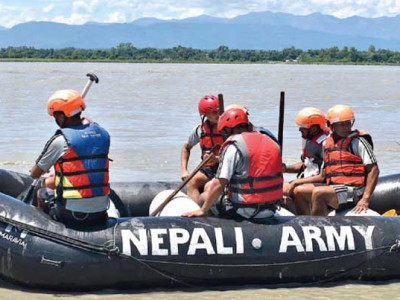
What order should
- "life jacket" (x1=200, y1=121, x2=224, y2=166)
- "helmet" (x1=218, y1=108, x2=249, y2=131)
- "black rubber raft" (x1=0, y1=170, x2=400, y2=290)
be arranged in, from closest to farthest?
"black rubber raft" (x1=0, y1=170, x2=400, y2=290)
"helmet" (x1=218, y1=108, x2=249, y2=131)
"life jacket" (x1=200, y1=121, x2=224, y2=166)

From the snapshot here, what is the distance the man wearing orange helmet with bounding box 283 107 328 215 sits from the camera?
757cm

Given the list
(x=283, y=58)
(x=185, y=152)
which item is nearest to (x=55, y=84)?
(x=185, y=152)

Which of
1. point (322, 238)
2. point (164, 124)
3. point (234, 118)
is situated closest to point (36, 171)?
point (234, 118)

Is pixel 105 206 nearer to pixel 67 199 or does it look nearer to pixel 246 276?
pixel 67 199

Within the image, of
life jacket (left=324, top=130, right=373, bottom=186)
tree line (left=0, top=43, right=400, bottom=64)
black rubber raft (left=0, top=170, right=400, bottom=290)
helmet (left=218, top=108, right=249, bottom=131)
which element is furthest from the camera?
tree line (left=0, top=43, right=400, bottom=64)

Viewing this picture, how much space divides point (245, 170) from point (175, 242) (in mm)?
751

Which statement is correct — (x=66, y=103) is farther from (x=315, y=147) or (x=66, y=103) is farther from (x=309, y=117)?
(x=315, y=147)

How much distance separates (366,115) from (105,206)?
17.8 m

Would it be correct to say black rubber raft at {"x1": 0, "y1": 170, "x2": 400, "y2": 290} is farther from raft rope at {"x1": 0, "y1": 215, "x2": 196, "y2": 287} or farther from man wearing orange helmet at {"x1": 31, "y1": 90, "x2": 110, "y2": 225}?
man wearing orange helmet at {"x1": 31, "y1": 90, "x2": 110, "y2": 225}

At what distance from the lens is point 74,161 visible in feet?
20.4

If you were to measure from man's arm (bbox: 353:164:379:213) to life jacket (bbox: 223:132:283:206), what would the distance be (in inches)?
37.5

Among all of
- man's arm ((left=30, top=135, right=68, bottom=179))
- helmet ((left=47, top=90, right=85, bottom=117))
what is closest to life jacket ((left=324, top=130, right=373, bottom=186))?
helmet ((left=47, top=90, right=85, bottom=117))

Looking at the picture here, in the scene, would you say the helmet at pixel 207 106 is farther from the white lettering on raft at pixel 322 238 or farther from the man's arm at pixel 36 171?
the man's arm at pixel 36 171

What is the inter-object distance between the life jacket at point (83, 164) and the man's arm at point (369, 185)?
2.21 m
